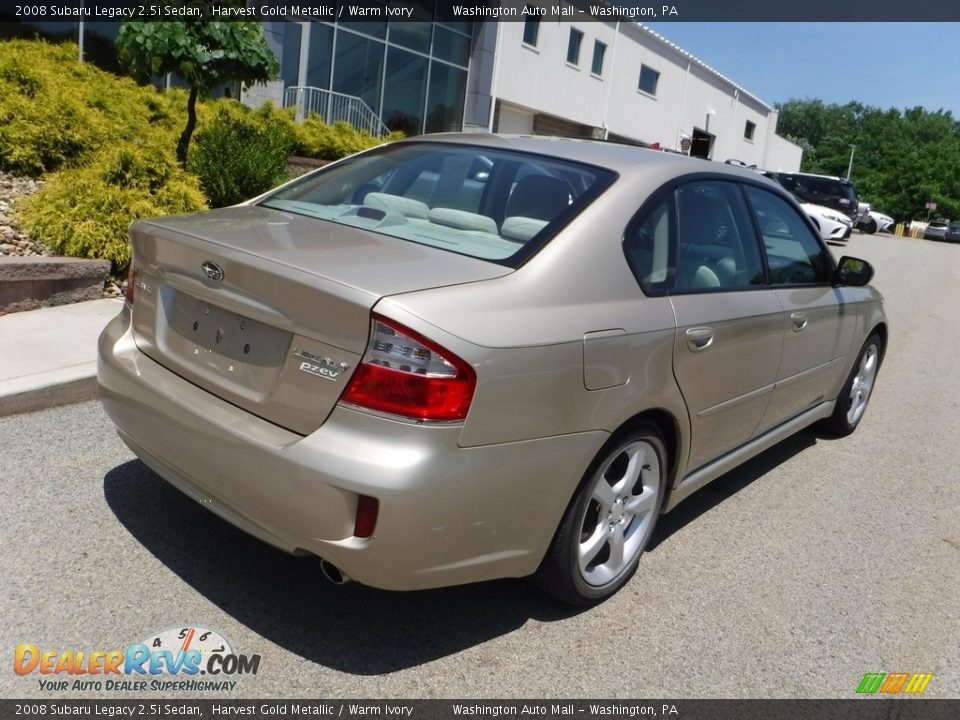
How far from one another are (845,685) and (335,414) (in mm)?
1975

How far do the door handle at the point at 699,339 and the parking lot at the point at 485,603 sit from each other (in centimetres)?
97

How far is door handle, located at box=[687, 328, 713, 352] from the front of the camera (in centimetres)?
326

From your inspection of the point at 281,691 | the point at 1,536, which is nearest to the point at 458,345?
the point at 281,691

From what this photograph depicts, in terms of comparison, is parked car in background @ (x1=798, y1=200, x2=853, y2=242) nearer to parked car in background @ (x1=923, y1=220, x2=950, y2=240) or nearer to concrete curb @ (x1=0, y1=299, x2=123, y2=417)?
concrete curb @ (x1=0, y1=299, x2=123, y2=417)

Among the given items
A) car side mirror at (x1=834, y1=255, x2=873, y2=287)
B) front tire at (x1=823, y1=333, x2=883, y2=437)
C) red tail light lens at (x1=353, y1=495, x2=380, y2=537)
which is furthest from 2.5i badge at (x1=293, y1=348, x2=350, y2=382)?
front tire at (x1=823, y1=333, x2=883, y2=437)

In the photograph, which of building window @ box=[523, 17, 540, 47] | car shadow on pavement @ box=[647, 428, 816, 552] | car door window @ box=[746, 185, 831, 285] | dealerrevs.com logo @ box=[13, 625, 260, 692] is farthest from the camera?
building window @ box=[523, 17, 540, 47]

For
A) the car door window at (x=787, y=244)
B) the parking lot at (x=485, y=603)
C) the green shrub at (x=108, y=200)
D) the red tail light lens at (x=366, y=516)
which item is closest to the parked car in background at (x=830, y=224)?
the green shrub at (x=108, y=200)

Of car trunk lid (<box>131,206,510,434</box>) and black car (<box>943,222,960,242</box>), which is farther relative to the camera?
black car (<box>943,222,960,242</box>)

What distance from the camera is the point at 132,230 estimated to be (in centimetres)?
317

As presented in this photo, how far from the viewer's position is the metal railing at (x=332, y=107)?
17016mm

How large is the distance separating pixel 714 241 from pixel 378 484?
6.75 feet

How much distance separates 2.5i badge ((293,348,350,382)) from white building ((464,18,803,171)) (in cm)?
2167

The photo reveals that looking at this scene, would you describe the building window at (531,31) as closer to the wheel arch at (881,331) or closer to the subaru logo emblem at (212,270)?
the wheel arch at (881,331)

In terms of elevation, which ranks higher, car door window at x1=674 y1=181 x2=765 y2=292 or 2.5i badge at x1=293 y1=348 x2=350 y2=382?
car door window at x1=674 y1=181 x2=765 y2=292
